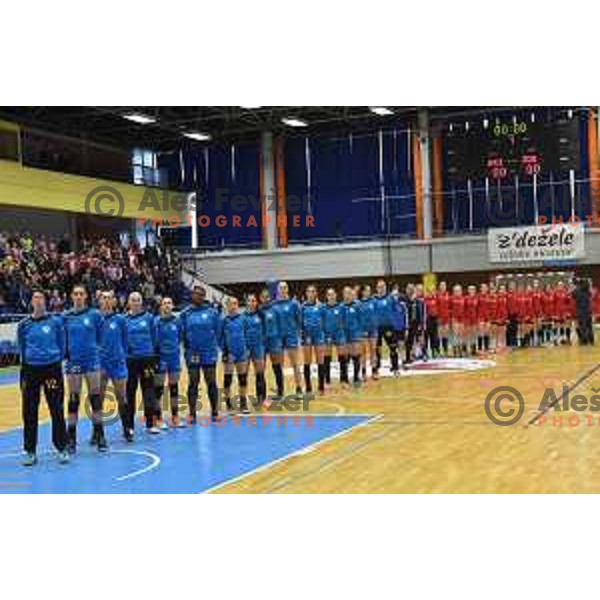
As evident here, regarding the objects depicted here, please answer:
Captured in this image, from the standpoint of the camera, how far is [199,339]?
37.6 ft

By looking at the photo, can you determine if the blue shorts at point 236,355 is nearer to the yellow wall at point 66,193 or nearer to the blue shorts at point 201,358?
the blue shorts at point 201,358

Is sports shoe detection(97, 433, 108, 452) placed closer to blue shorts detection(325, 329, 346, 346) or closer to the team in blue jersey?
the team in blue jersey

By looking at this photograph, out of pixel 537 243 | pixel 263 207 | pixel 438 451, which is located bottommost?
pixel 438 451

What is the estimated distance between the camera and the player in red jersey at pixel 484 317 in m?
20.7

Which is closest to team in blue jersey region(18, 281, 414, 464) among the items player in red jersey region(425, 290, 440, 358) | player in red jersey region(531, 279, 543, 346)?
player in red jersey region(425, 290, 440, 358)

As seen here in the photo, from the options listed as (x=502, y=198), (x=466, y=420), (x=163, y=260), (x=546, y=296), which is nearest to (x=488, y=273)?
(x=502, y=198)

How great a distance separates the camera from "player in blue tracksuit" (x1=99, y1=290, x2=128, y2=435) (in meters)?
10.1

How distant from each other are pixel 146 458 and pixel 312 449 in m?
1.72

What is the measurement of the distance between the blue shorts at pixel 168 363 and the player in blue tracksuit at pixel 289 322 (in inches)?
95.9

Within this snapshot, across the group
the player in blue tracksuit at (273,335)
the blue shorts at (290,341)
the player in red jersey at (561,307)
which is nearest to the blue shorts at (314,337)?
the blue shorts at (290,341)

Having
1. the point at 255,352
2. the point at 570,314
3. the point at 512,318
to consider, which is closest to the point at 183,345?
the point at 255,352

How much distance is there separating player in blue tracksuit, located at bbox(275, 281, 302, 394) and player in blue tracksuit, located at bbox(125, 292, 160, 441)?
283cm

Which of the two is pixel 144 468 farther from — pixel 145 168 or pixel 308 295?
pixel 145 168

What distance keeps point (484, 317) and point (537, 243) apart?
9.33m
